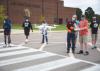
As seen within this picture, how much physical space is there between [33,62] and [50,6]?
61285 millimetres

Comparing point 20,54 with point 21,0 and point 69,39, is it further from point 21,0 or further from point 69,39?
point 21,0

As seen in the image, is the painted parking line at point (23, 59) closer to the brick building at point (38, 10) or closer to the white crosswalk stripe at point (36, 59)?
the white crosswalk stripe at point (36, 59)

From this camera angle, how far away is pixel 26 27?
19938 millimetres

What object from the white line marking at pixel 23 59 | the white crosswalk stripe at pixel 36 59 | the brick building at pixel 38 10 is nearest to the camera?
the white crosswalk stripe at pixel 36 59

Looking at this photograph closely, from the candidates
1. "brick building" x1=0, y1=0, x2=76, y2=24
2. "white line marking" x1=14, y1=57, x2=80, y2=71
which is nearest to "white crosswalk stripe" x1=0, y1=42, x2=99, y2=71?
"white line marking" x1=14, y1=57, x2=80, y2=71

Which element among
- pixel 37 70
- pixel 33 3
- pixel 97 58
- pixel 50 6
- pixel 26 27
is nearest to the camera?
pixel 37 70

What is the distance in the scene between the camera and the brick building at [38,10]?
60.7 metres

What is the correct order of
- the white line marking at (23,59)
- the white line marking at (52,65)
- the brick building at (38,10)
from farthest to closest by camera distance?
the brick building at (38,10) → the white line marking at (23,59) → the white line marking at (52,65)

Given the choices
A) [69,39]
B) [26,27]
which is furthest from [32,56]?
[26,27]

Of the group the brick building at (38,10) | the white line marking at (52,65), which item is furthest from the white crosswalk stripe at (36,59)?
the brick building at (38,10)

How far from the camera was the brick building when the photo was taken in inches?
2391

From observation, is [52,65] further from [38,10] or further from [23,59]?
[38,10]

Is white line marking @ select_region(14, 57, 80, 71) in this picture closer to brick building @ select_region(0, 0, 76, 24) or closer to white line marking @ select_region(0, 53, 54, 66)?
white line marking @ select_region(0, 53, 54, 66)

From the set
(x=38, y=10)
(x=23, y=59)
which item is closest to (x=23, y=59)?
(x=23, y=59)
